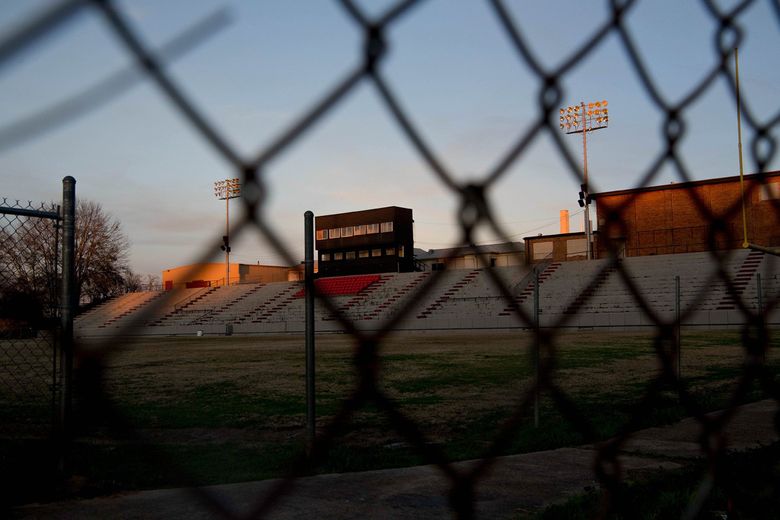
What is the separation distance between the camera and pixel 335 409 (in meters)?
6.34

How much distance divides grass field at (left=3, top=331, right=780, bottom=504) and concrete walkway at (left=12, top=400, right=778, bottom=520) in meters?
0.21

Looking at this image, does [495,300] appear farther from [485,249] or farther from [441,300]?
[485,249]

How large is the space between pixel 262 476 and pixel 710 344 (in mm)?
13007

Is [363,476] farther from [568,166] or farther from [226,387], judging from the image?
[226,387]

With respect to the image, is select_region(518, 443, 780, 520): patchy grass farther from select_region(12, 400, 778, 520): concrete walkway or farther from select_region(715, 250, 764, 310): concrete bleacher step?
select_region(715, 250, 764, 310): concrete bleacher step

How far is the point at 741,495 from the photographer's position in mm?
1940

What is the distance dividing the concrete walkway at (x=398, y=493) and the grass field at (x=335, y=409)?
211 mm

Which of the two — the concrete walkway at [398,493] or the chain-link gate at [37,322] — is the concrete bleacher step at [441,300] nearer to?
the chain-link gate at [37,322]

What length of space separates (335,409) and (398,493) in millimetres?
3157

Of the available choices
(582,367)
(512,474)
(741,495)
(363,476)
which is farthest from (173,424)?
(582,367)

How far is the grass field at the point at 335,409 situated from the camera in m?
3.77

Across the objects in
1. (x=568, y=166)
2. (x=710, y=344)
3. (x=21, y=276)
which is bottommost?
(x=710, y=344)

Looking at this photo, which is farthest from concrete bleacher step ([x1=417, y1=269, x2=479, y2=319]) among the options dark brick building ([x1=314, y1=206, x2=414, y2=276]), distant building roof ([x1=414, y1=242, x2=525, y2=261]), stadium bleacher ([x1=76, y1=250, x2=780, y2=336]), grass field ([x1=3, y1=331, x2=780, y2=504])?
distant building roof ([x1=414, y1=242, x2=525, y2=261])

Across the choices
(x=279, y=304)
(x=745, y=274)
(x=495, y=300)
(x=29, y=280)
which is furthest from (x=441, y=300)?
(x=29, y=280)
